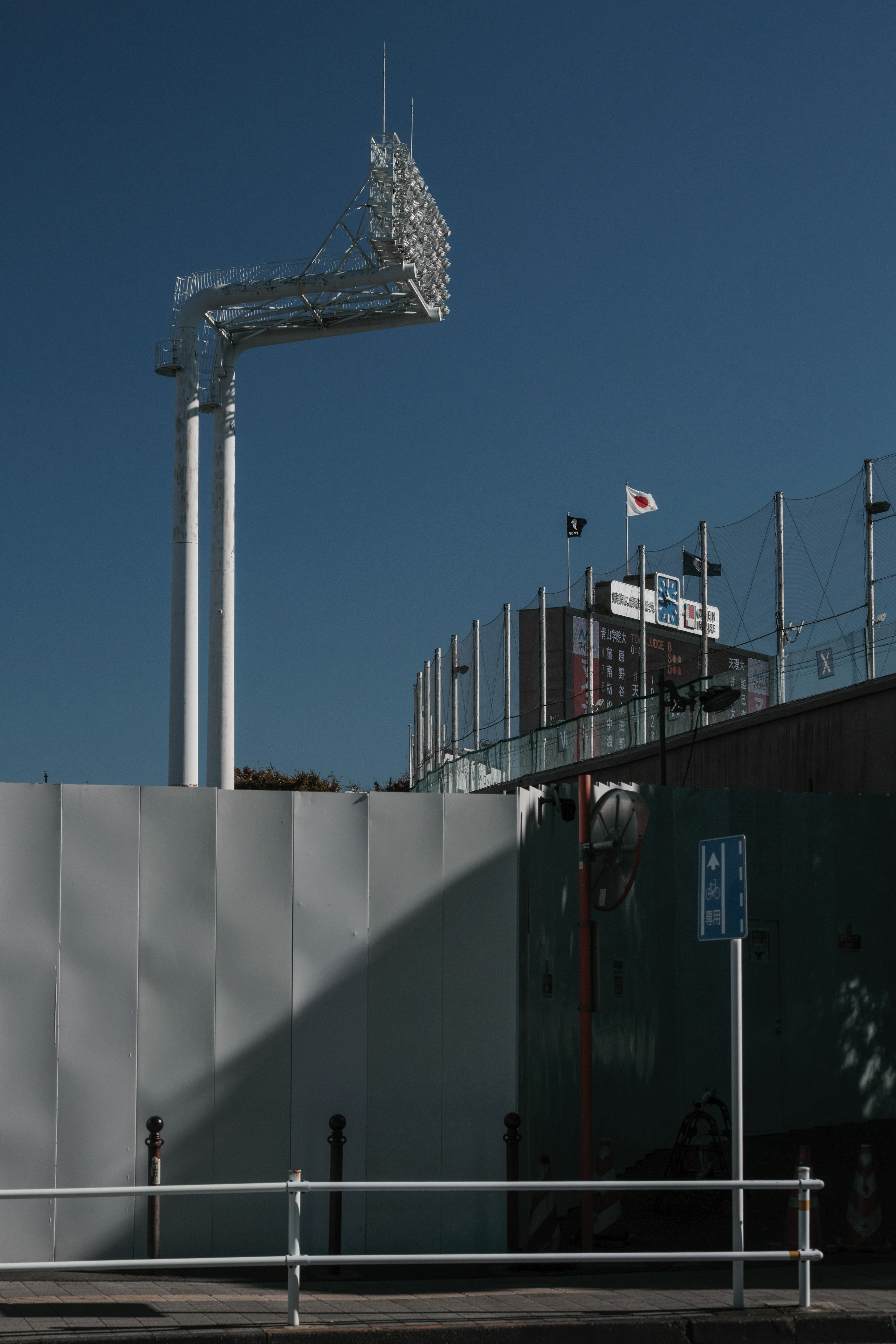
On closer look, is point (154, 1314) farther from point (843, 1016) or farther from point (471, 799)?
point (843, 1016)

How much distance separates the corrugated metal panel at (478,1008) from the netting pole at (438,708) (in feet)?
114

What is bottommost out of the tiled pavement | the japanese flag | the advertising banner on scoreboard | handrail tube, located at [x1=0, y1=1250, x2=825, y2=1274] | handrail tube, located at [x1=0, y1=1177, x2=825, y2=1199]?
the tiled pavement

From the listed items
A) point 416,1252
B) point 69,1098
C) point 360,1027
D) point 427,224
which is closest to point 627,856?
point 360,1027

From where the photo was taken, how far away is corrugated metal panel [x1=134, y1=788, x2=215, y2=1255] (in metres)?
9.76

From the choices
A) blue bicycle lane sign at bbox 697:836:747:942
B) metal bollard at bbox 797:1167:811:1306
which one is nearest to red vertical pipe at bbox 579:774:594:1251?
blue bicycle lane sign at bbox 697:836:747:942

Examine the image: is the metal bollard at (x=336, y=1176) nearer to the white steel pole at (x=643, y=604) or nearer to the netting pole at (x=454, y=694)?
the white steel pole at (x=643, y=604)

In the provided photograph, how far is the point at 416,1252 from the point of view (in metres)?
10.1

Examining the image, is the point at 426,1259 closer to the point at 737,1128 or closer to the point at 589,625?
the point at 737,1128

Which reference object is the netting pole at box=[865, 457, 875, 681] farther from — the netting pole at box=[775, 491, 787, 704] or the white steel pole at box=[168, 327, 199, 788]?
the white steel pole at box=[168, 327, 199, 788]

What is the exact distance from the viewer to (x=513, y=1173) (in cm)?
1003

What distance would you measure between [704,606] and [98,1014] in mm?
20246

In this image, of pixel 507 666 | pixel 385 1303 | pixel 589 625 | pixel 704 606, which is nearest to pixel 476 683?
pixel 507 666

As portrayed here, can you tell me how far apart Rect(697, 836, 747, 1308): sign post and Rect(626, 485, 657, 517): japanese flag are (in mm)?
40233

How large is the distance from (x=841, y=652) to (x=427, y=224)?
24531 millimetres
